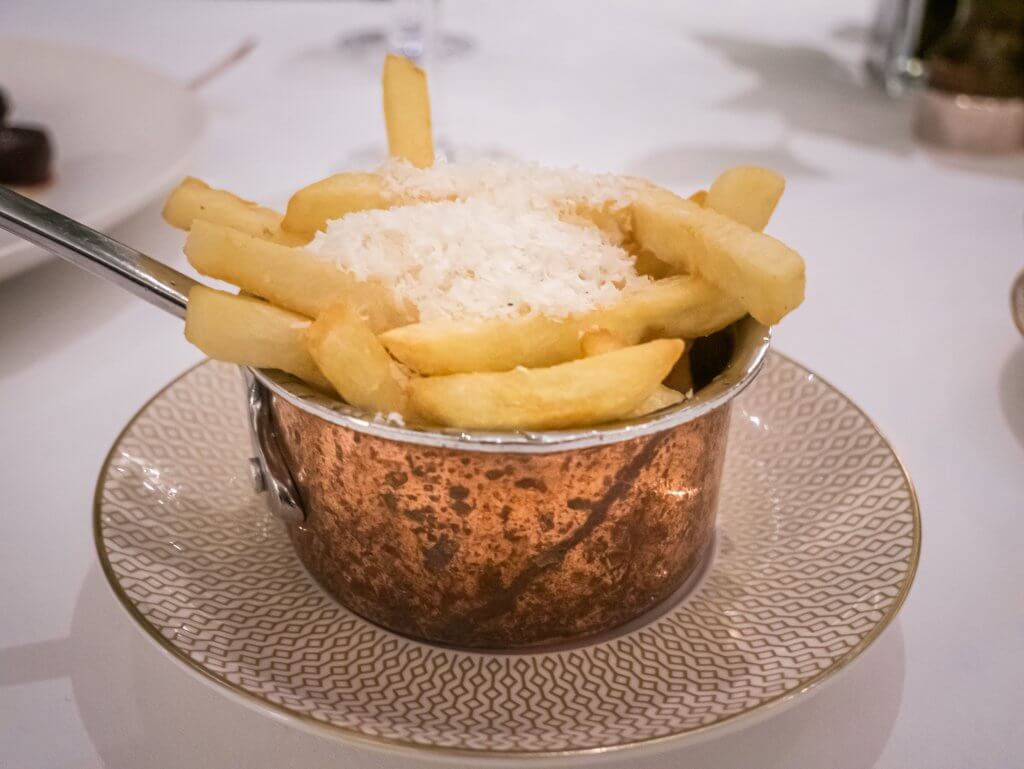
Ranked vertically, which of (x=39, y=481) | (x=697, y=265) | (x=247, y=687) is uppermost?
(x=697, y=265)

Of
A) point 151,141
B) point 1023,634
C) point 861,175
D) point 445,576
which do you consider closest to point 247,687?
point 445,576

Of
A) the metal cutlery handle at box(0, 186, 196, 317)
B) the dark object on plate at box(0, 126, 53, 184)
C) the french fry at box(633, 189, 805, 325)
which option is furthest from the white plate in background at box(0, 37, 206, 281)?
the french fry at box(633, 189, 805, 325)

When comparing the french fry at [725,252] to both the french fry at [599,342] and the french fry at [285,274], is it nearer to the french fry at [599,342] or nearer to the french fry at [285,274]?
the french fry at [599,342]

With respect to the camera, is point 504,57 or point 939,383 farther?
point 504,57

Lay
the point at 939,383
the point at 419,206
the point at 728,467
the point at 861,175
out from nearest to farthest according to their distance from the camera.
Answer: the point at 419,206 → the point at 728,467 → the point at 939,383 → the point at 861,175

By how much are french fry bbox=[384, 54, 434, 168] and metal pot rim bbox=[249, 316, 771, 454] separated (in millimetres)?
313

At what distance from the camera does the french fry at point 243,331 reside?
0.79 meters

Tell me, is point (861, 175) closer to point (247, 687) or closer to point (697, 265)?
point (697, 265)

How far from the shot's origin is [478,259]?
84 cm

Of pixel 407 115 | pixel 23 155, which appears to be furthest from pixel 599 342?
pixel 23 155

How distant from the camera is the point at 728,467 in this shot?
1146mm

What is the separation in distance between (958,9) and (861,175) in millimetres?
581

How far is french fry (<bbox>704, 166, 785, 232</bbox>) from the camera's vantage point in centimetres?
93

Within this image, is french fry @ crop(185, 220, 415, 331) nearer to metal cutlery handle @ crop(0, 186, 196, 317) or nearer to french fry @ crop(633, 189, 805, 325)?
metal cutlery handle @ crop(0, 186, 196, 317)
